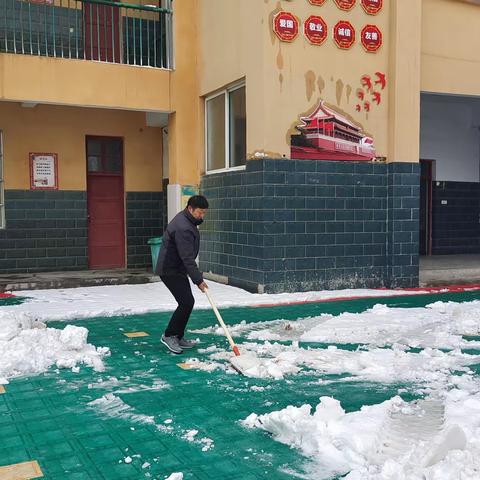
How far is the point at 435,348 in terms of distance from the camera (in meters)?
6.04

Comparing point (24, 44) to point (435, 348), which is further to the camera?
point (24, 44)

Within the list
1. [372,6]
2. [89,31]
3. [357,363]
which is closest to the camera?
[357,363]

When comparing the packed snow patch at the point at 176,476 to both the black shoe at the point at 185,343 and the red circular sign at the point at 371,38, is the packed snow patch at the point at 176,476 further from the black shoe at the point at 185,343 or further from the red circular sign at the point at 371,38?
the red circular sign at the point at 371,38

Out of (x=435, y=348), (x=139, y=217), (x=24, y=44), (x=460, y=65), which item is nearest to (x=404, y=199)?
(x=460, y=65)

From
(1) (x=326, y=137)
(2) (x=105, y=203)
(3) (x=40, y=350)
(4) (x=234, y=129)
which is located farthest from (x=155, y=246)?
(3) (x=40, y=350)

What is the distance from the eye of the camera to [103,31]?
11867 millimetres

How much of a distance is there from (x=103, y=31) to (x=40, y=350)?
821 cm

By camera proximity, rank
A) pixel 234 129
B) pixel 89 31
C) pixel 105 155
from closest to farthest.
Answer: pixel 234 129 < pixel 89 31 < pixel 105 155

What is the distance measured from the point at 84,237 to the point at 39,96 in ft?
10.0

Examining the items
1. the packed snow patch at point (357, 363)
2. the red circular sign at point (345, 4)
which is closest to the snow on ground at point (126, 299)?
the packed snow patch at point (357, 363)

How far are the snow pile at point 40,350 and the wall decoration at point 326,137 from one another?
16.4 feet

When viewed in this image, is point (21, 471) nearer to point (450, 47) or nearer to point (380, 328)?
point (380, 328)

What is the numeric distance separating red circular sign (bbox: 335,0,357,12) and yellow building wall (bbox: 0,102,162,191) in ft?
15.7

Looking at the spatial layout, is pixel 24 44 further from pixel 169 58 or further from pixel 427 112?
pixel 427 112
